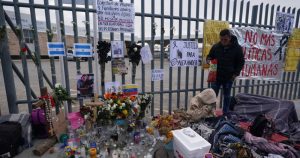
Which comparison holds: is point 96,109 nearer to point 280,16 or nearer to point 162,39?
point 162,39

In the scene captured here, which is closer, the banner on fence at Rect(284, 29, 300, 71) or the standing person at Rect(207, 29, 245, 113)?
the standing person at Rect(207, 29, 245, 113)

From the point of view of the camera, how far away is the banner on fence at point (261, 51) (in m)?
4.19

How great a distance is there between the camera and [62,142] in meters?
2.65

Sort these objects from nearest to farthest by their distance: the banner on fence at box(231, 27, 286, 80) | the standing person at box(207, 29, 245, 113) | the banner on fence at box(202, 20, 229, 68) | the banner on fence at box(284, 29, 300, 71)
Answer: the standing person at box(207, 29, 245, 113), the banner on fence at box(202, 20, 229, 68), the banner on fence at box(231, 27, 286, 80), the banner on fence at box(284, 29, 300, 71)

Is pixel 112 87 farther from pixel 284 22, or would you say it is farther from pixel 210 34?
pixel 284 22

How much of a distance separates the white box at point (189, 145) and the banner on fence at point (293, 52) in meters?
4.22

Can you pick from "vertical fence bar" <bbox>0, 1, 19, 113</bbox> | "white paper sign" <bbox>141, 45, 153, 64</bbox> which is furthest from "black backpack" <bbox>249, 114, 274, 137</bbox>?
"vertical fence bar" <bbox>0, 1, 19, 113</bbox>

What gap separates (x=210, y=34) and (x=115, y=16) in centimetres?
199

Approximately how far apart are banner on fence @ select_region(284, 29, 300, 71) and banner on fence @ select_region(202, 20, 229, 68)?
2307mm

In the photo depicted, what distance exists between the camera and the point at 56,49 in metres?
2.86

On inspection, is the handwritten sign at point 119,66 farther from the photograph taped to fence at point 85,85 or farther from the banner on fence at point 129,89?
the photograph taped to fence at point 85,85

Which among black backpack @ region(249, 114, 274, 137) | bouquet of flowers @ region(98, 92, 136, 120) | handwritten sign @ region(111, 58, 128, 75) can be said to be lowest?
black backpack @ region(249, 114, 274, 137)

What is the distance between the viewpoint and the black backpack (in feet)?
9.05

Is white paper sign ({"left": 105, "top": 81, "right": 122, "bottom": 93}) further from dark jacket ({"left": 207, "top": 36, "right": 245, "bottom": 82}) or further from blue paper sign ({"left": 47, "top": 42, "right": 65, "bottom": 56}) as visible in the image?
dark jacket ({"left": 207, "top": 36, "right": 245, "bottom": 82})
